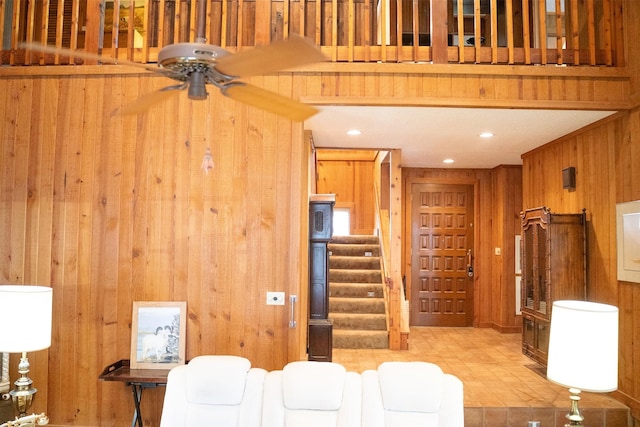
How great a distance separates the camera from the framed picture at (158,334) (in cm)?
360

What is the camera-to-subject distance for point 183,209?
12.4 ft

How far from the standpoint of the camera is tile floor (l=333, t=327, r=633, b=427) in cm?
380

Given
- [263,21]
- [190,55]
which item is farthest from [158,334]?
[263,21]

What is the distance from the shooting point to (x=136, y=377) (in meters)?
3.31

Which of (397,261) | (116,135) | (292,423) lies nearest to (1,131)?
(116,135)

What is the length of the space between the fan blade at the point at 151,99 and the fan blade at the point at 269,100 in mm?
228

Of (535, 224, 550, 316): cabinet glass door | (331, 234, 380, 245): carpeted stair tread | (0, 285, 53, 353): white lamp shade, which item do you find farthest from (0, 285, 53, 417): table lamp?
(331, 234, 380, 245): carpeted stair tread

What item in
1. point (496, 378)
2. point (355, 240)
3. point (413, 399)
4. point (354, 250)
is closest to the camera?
point (413, 399)

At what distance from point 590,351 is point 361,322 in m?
3.90

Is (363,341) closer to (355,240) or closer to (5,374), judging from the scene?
(355,240)

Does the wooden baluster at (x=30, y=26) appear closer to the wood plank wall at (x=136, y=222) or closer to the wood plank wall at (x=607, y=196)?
the wood plank wall at (x=136, y=222)

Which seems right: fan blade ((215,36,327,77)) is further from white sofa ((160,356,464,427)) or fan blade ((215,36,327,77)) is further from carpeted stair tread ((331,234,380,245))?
carpeted stair tread ((331,234,380,245))

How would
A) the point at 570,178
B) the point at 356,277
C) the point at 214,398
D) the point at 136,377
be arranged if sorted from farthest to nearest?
the point at 356,277 < the point at 570,178 < the point at 136,377 < the point at 214,398

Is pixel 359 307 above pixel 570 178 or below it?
below
